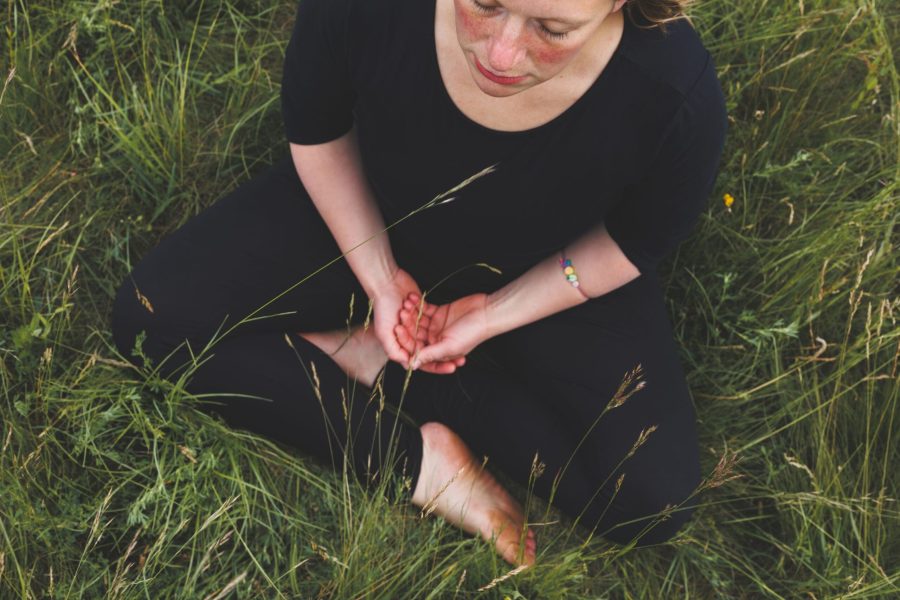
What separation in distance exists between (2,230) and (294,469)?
1000 mm

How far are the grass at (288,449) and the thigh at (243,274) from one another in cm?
17

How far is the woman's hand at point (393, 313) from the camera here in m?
2.13

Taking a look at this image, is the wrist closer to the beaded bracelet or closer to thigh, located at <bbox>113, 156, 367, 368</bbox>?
thigh, located at <bbox>113, 156, 367, 368</bbox>

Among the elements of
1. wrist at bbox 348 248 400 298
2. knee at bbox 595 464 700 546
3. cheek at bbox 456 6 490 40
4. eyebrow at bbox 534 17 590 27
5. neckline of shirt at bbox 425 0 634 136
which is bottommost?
knee at bbox 595 464 700 546

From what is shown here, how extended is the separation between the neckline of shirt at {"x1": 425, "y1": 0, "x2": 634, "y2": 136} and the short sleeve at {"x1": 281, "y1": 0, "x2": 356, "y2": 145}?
17cm

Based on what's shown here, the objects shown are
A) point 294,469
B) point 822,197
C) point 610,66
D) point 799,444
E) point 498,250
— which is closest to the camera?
point 610,66

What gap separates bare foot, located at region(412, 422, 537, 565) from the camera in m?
2.20

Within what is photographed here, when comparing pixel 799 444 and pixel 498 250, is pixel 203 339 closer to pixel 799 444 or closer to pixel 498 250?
pixel 498 250

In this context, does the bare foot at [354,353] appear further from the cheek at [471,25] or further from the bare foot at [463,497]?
the cheek at [471,25]

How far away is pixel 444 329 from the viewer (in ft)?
7.28

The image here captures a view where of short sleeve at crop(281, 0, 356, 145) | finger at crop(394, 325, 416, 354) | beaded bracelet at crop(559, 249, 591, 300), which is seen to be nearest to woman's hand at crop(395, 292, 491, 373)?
finger at crop(394, 325, 416, 354)

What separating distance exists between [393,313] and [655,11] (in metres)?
A: 0.97

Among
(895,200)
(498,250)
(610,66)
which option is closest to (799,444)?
(895,200)

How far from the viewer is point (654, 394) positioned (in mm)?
2137
